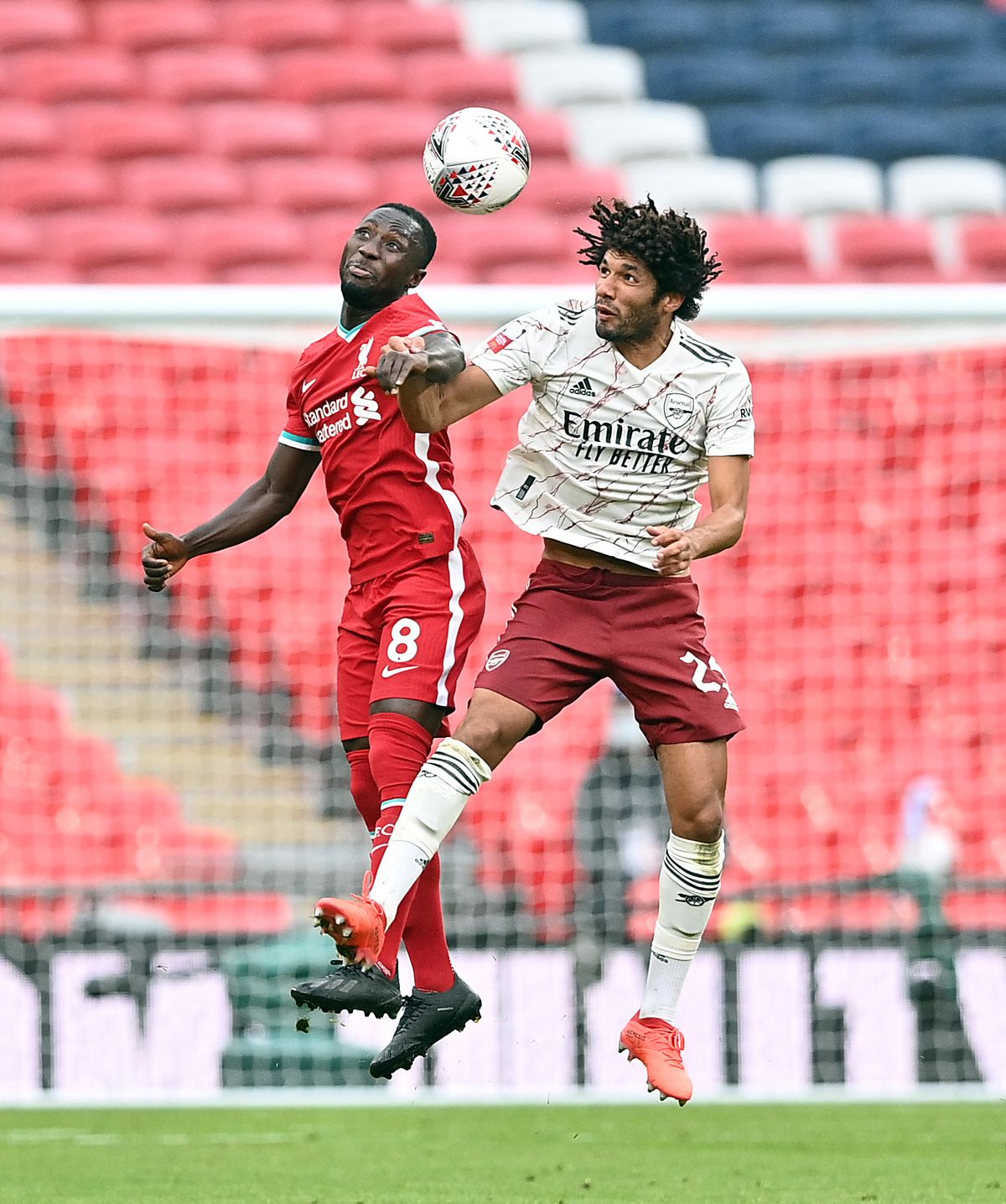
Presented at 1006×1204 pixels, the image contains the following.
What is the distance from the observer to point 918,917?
32.7 ft

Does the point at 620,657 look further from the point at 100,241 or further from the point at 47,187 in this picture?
the point at 47,187

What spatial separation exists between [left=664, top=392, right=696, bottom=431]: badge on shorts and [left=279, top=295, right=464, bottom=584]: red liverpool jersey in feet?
2.20

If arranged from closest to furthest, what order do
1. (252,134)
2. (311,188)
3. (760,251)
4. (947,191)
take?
(311,188) < (760,251) < (252,134) < (947,191)

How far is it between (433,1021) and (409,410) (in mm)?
1757

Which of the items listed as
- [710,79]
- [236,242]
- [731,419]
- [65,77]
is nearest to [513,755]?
[236,242]

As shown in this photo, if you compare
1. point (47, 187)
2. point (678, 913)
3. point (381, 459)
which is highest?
point (47, 187)

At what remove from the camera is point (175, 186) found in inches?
527

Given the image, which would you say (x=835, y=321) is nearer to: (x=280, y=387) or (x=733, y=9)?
(x=280, y=387)

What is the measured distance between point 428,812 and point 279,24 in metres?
10.3

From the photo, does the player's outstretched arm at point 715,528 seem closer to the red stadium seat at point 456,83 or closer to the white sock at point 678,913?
the white sock at point 678,913

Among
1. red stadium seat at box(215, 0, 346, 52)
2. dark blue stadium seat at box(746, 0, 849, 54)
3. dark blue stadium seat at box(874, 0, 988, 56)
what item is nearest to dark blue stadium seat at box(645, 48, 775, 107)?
dark blue stadium seat at box(746, 0, 849, 54)

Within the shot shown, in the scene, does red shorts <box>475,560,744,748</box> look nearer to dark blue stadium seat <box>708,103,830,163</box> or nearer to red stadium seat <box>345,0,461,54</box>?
dark blue stadium seat <box>708,103,830,163</box>

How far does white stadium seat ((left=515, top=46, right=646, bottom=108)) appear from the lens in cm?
1467

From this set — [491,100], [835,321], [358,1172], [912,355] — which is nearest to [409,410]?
[358,1172]
